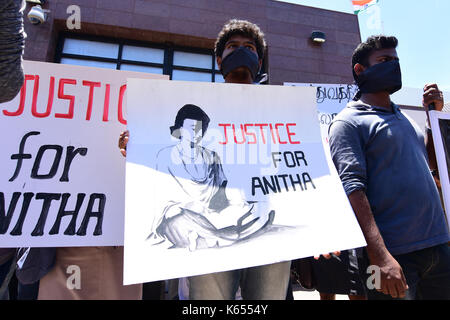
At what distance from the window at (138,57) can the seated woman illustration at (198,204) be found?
13.9 feet

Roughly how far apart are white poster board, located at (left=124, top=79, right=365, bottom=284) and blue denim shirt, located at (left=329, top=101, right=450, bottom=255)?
117mm

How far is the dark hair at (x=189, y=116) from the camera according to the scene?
1.40 m

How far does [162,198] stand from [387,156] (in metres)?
1.09

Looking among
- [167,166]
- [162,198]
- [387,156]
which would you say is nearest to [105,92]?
[167,166]

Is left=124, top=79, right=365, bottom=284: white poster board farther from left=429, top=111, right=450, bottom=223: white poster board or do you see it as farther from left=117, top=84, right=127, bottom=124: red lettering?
left=429, top=111, right=450, bottom=223: white poster board

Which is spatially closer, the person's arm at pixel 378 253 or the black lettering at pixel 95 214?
the person's arm at pixel 378 253

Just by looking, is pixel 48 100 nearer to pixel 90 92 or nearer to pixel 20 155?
pixel 90 92

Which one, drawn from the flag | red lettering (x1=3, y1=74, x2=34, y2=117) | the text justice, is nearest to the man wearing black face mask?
the text justice

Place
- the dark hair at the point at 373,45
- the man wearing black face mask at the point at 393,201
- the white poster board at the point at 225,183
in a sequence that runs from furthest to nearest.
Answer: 1. the dark hair at the point at 373,45
2. the man wearing black face mask at the point at 393,201
3. the white poster board at the point at 225,183

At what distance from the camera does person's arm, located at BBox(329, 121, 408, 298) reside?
1.19 meters

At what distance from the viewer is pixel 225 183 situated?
1.33m

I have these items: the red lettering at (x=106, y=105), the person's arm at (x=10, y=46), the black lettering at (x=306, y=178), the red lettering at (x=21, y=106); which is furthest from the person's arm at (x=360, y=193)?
A: the red lettering at (x=21, y=106)

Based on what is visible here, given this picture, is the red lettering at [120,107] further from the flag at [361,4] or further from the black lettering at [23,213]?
the flag at [361,4]

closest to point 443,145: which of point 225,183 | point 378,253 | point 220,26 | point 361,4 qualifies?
point 378,253
